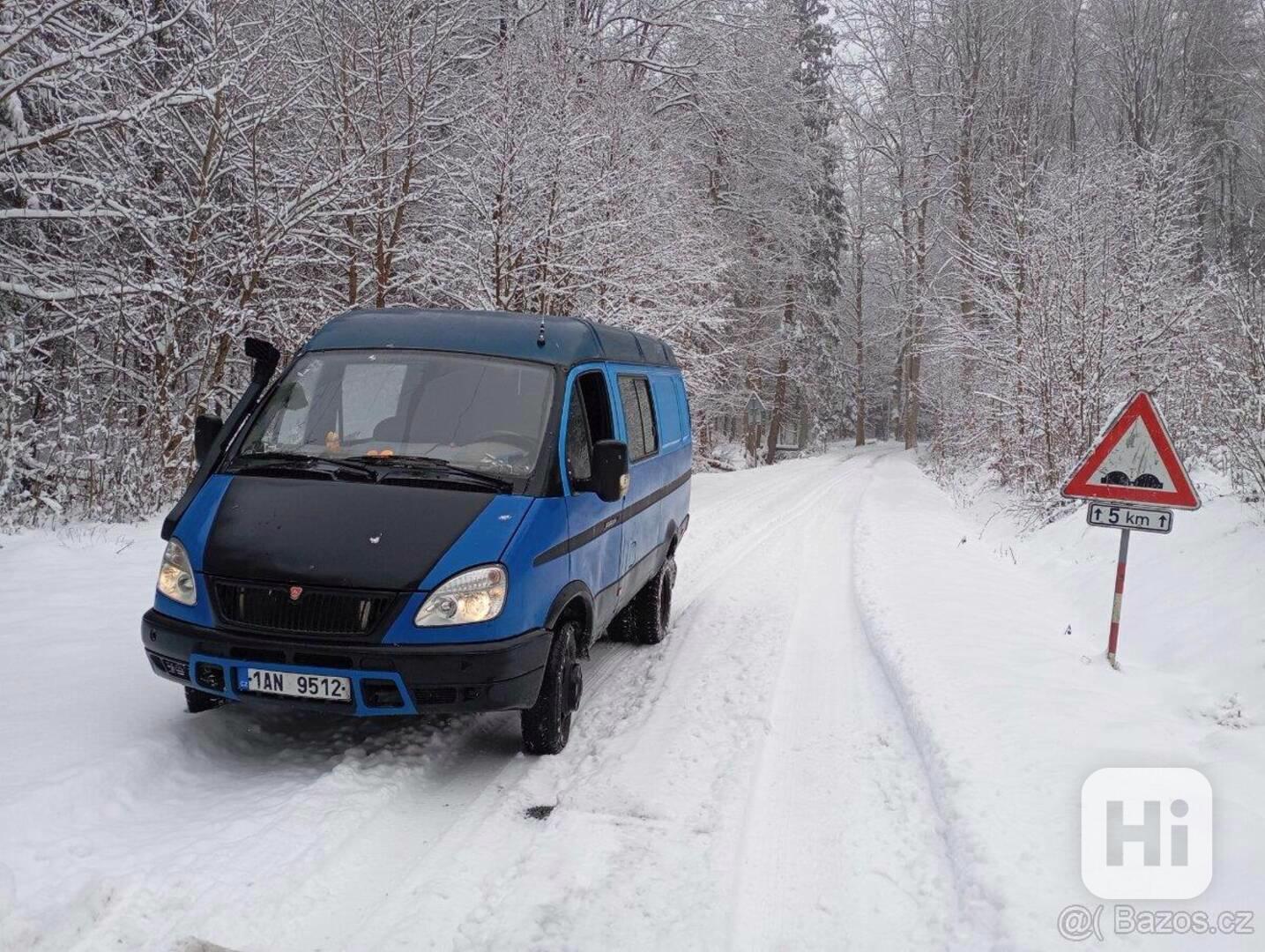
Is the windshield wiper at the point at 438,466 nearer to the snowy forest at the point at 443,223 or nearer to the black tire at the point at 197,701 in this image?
the black tire at the point at 197,701

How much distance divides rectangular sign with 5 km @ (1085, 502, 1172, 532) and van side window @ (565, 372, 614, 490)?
3368 millimetres

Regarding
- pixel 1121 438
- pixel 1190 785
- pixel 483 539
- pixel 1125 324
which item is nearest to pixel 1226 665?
pixel 1121 438

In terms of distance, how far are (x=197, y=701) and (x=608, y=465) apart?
8.22ft

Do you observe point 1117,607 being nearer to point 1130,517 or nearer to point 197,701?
point 1130,517

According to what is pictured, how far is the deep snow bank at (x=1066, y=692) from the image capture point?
344 cm

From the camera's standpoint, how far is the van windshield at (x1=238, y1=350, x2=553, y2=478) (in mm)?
4727

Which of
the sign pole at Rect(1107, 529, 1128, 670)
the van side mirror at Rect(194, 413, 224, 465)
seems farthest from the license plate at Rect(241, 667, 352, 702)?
the sign pole at Rect(1107, 529, 1128, 670)

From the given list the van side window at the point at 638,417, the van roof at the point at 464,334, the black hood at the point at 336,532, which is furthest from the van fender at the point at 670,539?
the black hood at the point at 336,532

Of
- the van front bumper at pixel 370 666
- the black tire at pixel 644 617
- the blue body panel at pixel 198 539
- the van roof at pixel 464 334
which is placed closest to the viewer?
the van front bumper at pixel 370 666

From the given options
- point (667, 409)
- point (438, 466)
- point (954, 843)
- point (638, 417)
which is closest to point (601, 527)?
point (438, 466)

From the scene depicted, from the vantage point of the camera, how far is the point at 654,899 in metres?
3.33

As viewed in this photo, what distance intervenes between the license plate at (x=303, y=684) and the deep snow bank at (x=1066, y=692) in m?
2.74

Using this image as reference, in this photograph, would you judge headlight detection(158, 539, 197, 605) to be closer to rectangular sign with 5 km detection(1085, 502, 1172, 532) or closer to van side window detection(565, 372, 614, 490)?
van side window detection(565, 372, 614, 490)

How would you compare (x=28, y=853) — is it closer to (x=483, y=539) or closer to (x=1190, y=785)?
(x=483, y=539)
